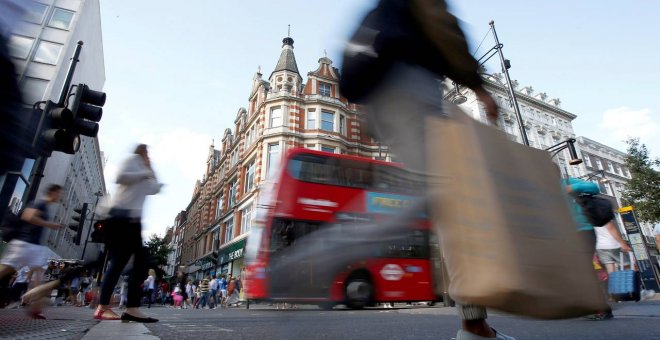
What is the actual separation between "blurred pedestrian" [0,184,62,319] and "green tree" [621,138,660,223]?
24462mm

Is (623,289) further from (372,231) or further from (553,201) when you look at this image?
(372,231)

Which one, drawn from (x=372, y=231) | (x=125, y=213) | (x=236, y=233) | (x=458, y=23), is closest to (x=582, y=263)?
(x=372, y=231)

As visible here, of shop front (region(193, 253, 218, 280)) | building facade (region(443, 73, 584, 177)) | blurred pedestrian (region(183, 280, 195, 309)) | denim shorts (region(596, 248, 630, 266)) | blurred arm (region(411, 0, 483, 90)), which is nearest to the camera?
blurred arm (region(411, 0, 483, 90))

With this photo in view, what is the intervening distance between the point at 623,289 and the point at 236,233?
2542cm

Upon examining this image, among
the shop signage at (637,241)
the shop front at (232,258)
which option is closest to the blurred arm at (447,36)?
the shop signage at (637,241)

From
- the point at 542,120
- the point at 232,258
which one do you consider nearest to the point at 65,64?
the point at 232,258

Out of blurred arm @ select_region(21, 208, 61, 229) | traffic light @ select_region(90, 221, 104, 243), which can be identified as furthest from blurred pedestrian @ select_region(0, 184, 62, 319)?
traffic light @ select_region(90, 221, 104, 243)

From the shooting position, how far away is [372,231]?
1273 mm

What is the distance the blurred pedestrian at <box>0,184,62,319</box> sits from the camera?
171 inches

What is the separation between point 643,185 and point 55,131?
2602cm

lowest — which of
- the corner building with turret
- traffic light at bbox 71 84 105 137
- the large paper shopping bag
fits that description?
the large paper shopping bag

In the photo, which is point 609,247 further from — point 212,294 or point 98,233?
point 212,294

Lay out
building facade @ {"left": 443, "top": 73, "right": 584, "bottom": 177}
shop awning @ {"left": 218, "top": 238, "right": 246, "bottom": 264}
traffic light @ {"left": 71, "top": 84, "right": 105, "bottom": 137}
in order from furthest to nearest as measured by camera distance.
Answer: building facade @ {"left": 443, "top": 73, "right": 584, "bottom": 177} → shop awning @ {"left": 218, "top": 238, "right": 246, "bottom": 264} → traffic light @ {"left": 71, "top": 84, "right": 105, "bottom": 137}

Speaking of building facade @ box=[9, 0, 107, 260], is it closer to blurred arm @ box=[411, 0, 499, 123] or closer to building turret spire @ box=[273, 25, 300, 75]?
building turret spire @ box=[273, 25, 300, 75]
